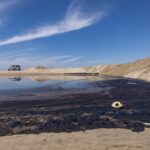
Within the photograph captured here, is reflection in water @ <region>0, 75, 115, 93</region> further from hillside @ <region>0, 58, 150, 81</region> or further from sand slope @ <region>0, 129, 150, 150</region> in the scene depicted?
sand slope @ <region>0, 129, 150, 150</region>

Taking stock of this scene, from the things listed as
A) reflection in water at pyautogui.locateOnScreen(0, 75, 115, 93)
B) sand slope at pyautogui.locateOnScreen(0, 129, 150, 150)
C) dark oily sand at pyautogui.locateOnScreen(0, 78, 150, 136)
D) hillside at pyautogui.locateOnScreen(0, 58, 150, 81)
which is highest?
hillside at pyautogui.locateOnScreen(0, 58, 150, 81)

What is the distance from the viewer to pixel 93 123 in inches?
773

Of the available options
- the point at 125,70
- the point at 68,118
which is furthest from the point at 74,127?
the point at 125,70

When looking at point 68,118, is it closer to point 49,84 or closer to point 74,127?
point 74,127

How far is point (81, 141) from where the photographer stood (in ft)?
48.6

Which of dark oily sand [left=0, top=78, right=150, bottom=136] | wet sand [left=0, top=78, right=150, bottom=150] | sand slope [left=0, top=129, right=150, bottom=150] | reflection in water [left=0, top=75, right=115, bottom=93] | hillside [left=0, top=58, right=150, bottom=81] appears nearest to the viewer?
sand slope [left=0, top=129, right=150, bottom=150]

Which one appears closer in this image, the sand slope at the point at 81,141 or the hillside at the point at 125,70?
the sand slope at the point at 81,141

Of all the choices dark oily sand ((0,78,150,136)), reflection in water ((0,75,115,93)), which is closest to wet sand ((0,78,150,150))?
dark oily sand ((0,78,150,136))

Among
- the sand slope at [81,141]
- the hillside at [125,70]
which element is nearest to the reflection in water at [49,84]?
the hillside at [125,70]

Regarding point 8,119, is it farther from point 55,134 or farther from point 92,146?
point 92,146

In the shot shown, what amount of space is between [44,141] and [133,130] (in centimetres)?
545

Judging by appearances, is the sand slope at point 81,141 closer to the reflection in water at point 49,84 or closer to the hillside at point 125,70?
the reflection in water at point 49,84

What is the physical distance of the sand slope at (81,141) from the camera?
1390 centimetres

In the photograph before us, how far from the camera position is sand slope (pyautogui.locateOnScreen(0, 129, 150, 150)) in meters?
13.9
